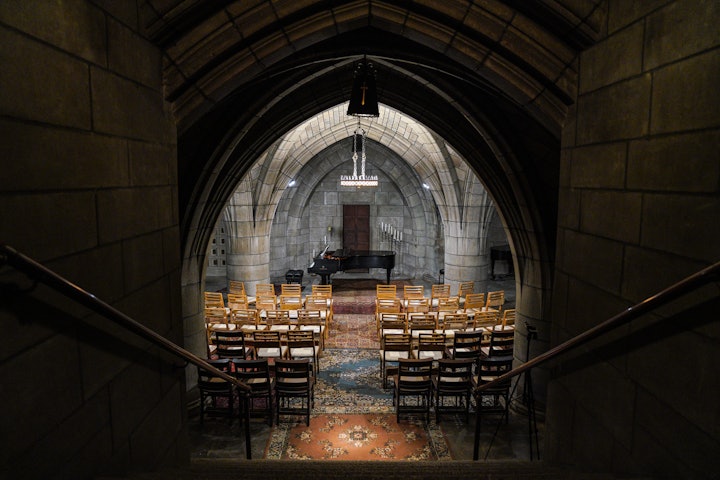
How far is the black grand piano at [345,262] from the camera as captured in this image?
1440 centimetres

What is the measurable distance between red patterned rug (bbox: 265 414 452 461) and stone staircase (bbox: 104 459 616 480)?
175 cm

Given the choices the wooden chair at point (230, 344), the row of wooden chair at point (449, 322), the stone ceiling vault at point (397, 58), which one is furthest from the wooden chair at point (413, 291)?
the wooden chair at point (230, 344)

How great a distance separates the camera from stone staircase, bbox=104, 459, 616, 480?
2881 mm

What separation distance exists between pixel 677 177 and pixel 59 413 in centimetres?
289

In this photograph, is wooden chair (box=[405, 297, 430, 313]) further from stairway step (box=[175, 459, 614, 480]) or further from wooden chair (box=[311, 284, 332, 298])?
stairway step (box=[175, 459, 614, 480])

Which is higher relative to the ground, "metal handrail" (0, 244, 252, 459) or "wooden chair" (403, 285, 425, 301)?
"metal handrail" (0, 244, 252, 459)

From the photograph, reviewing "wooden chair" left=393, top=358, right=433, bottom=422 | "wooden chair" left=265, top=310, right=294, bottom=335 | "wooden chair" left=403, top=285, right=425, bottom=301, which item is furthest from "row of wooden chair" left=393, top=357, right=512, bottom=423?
"wooden chair" left=403, top=285, right=425, bottom=301

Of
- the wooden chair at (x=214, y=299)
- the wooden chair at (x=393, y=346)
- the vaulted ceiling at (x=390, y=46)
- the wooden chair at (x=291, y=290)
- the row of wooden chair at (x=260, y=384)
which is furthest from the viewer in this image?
the wooden chair at (x=291, y=290)

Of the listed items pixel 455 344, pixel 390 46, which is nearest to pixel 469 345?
pixel 455 344

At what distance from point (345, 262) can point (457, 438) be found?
30.6ft

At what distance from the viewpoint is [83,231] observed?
7.27ft

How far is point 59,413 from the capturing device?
1991 millimetres

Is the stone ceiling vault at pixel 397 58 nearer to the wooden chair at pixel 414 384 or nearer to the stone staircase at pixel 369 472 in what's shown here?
the stone staircase at pixel 369 472

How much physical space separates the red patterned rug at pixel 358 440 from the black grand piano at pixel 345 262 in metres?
8.01
